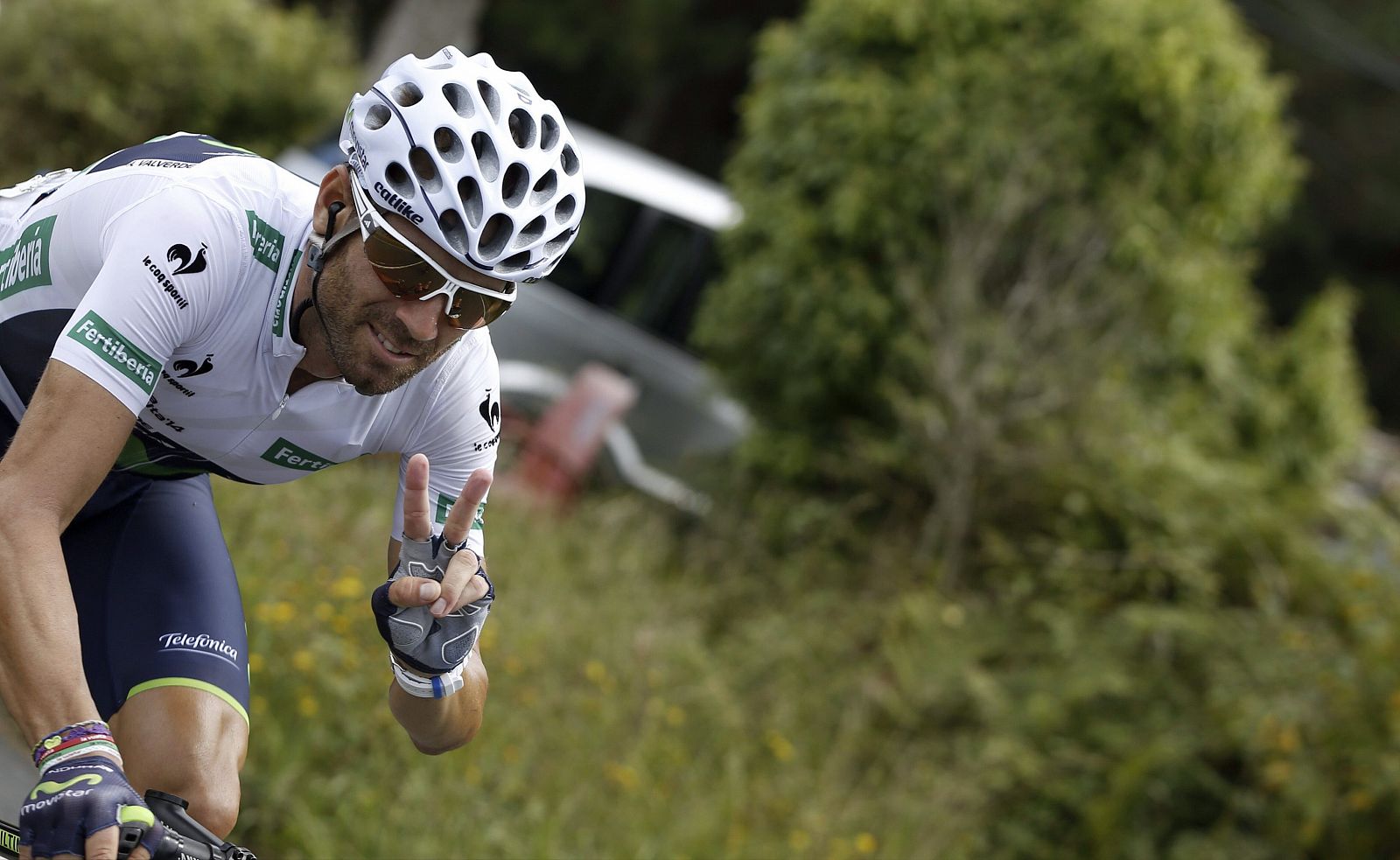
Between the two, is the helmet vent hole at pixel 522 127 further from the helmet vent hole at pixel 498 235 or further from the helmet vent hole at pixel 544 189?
the helmet vent hole at pixel 498 235

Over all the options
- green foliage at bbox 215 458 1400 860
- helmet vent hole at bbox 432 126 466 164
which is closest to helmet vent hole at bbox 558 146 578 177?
helmet vent hole at bbox 432 126 466 164

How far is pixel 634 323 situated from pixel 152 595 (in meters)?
5.60

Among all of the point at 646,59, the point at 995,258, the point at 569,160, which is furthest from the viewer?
the point at 646,59

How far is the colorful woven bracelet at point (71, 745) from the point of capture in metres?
1.93

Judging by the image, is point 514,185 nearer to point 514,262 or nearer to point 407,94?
point 514,262

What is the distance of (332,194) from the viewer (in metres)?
2.44

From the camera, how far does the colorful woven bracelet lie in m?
1.93

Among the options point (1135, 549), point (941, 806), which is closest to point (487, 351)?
point (941, 806)

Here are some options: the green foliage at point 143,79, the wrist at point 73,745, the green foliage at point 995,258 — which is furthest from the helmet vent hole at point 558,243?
the green foliage at point 143,79

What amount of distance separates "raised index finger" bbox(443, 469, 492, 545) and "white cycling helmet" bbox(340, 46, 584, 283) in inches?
13.5

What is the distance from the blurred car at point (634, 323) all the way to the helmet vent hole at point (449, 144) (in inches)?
212

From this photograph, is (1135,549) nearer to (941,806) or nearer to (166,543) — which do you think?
(941,806)

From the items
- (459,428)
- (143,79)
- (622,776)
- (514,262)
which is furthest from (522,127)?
(143,79)

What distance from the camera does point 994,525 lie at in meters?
7.27
